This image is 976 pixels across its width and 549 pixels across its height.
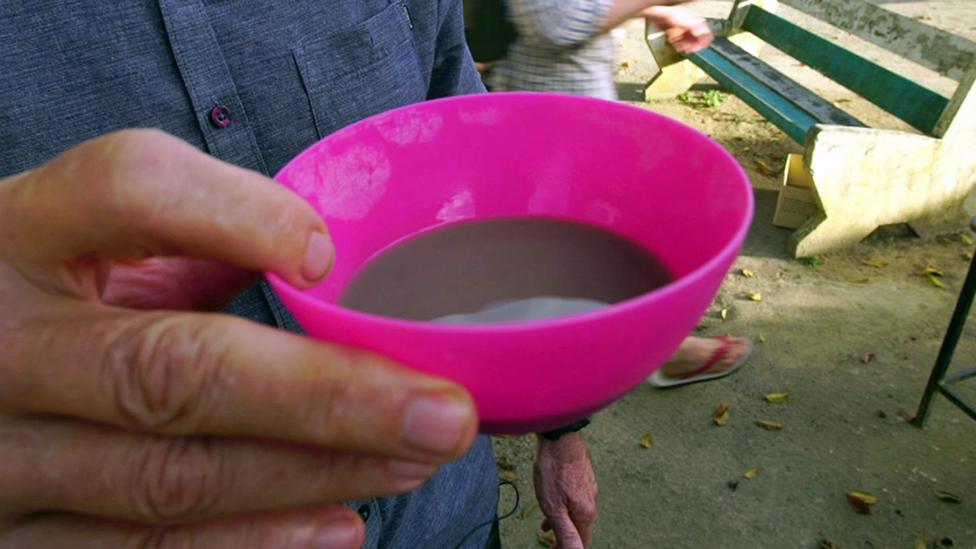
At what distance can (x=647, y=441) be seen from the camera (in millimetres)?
2826

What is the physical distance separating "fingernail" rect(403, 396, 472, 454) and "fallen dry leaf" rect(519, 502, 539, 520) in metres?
2.21

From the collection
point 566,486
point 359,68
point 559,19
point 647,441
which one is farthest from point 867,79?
point 359,68

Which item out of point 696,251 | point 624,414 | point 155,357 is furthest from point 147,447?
point 624,414

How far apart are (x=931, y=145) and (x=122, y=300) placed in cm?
376

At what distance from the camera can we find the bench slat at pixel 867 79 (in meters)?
3.48

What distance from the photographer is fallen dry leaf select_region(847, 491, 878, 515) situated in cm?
248

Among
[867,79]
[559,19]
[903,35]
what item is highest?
[559,19]

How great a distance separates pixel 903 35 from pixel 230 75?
12.1ft

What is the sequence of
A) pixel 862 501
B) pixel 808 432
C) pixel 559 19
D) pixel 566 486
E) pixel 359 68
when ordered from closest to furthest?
pixel 359 68 → pixel 566 486 → pixel 862 501 → pixel 559 19 → pixel 808 432

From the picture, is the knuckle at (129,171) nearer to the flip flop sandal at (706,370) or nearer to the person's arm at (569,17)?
the person's arm at (569,17)

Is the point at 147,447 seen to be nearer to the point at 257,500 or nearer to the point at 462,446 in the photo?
the point at 257,500

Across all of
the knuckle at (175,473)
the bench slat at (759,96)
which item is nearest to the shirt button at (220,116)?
the knuckle at (175,473)

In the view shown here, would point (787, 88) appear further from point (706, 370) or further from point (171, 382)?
point (171, 382)

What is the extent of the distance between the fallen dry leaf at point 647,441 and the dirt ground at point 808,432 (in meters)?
0.02
